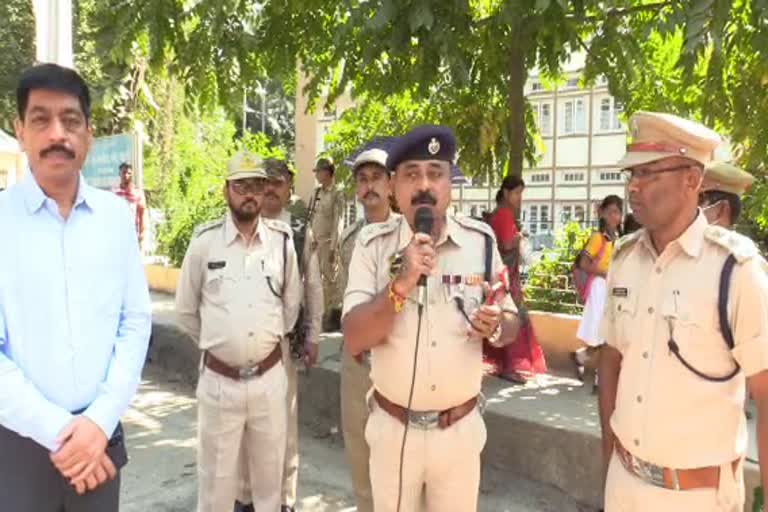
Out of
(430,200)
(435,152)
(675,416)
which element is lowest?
(675,416)

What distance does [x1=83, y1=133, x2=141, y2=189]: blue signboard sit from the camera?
882 centimetres

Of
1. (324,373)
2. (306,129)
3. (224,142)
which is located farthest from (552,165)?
(324,373)

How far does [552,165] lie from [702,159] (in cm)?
2547

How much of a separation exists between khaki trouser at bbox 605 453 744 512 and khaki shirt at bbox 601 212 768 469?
0.28 ft

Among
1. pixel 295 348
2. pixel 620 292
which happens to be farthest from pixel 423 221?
pixel 295 348

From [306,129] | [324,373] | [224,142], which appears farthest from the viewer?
[224,142]

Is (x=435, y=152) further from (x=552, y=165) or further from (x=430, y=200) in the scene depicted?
(x=552, y=165)

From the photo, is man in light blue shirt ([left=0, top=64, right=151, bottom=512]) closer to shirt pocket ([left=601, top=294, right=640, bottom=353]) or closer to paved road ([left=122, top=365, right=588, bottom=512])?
shirt pocket ([left=601, top=294, right=640, bottom=353])

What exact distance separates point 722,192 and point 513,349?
3.35 meters

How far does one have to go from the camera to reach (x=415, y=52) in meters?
4.39

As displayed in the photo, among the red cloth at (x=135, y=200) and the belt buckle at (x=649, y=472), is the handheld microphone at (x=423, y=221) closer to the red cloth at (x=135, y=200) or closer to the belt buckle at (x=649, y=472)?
the belt buckle at (x=649, y=472)

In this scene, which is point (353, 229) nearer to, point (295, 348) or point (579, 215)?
point (295, 348)

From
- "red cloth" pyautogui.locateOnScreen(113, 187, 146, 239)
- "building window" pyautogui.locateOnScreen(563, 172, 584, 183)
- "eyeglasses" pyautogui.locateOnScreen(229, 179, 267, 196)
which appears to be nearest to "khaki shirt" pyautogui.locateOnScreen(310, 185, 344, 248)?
"red cloth" pyautogui.locateOnScreen(113, 187, 146, 239)

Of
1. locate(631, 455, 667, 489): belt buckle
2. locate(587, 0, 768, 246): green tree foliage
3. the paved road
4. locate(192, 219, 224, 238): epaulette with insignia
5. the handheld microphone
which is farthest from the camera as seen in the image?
locate(587, 0, 768, 246): green tree foliage
